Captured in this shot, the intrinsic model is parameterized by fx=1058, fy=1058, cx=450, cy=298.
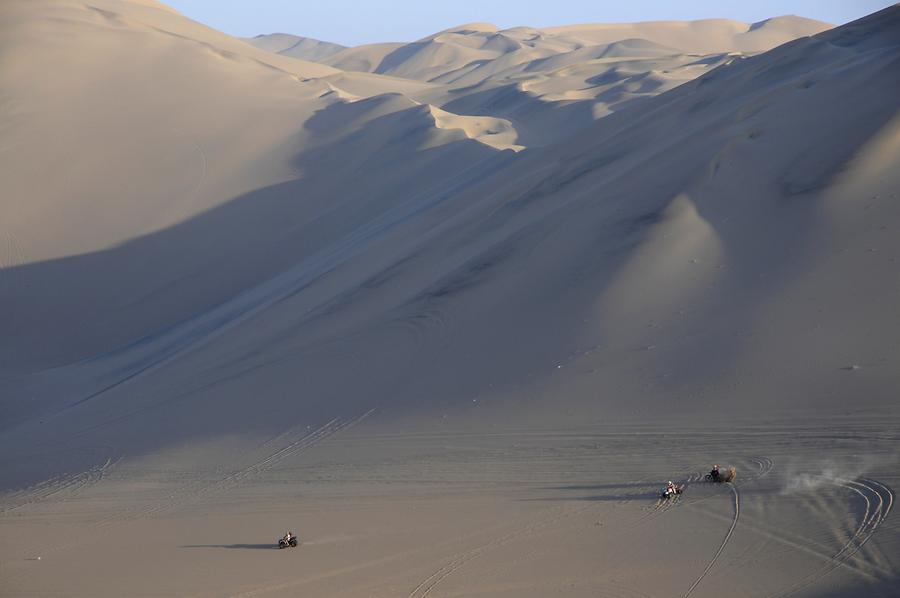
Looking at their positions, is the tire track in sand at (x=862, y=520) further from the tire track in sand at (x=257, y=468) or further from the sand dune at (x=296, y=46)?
the sand dune at (x=296, y=46)

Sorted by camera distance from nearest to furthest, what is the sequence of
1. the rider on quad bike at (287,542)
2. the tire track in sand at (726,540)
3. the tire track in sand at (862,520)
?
the tire track in sand at (862,520)
the tire track in sand at (726,540)
the rider on quad bike at (287,542)

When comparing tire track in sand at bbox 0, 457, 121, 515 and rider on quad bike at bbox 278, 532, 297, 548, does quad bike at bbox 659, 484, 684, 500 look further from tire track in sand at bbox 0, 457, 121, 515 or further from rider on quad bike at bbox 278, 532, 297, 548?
tire track in sand at bbox 0, 457, 121, 515

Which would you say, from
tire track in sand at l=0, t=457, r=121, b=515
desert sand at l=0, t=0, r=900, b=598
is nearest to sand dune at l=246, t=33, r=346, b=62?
desert sand at l=0, t=0, r=900, b=598

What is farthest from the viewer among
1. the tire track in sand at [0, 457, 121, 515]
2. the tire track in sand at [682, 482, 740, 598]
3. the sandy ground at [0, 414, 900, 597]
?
the tire track in sand at [0, 457, 121, 515]

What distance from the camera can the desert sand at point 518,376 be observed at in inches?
379

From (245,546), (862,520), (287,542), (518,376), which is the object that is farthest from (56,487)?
(862,520)

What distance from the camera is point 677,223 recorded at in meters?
14.7

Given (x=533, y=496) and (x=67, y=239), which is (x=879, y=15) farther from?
(x=67, y=239)

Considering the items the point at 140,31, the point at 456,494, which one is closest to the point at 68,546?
the point at 456,494

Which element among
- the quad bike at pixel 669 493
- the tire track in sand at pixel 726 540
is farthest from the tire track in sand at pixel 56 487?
the tire track in sand at pixel 726 540

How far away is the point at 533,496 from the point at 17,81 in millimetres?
29958

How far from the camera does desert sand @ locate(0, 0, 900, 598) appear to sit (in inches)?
379

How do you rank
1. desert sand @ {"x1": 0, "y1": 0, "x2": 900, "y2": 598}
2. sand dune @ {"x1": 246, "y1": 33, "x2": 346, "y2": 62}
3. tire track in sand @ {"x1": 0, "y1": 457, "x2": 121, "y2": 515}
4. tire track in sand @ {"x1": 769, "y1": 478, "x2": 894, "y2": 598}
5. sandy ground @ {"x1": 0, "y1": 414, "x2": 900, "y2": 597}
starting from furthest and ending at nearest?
1. sand dune @ {"x1": 246, "y1": 33, "x2": 346, "y2": 62}
2. tire track in sand @ {"x1": 0, "y1": 457, "x2": 121, "y2": 515}
3. desert sand @ {"x1": 0, "y1": 0, "x2": 900, "y2": 598}
4. sandy ground @ {"x1": 0, "y1": 414, "x2": 900, "y2": 597}
5. tire track in sand @ {"x1": 769, "y1": 478, "x2": 894, "y2": 598}

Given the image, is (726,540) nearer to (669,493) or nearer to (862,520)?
(669,493)
